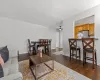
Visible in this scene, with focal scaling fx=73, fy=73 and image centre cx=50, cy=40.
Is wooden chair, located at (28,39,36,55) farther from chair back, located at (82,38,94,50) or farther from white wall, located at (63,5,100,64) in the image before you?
chair back, located at (82,38,94,50)

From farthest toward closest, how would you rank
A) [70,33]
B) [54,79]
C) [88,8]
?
[70,33] → [88,8] → [54,79]

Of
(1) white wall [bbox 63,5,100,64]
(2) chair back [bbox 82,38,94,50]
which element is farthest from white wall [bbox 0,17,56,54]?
(2) chair back [bbox 82,38,94,50]

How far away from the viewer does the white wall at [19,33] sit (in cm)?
434

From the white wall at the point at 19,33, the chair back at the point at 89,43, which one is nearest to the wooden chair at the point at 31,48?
the white wall at the point at 19,33

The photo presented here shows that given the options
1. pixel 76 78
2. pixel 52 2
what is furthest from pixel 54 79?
pixel 52 2

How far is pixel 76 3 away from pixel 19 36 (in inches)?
154

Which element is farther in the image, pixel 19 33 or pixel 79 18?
pixel 19 33

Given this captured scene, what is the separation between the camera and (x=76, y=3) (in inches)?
119

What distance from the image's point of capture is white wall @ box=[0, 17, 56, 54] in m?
4.34

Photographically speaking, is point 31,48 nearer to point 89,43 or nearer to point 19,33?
point 19,33

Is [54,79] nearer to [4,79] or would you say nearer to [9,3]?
[4,79]

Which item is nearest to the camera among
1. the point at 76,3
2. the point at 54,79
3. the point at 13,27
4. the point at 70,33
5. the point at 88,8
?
the point at 54,79

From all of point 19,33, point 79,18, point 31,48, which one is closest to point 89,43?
point 79,18

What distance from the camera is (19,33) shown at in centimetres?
493
